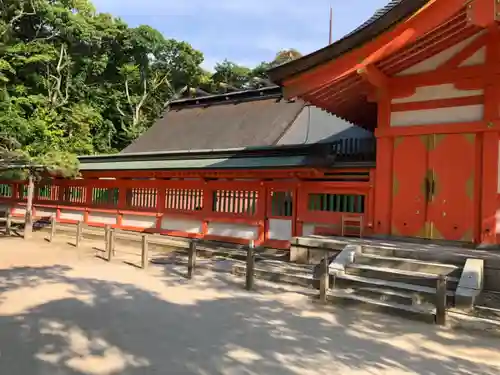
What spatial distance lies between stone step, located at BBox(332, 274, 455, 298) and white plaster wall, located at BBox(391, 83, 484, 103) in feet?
12.7

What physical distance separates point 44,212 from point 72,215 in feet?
5.22

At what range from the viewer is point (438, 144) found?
8328mm

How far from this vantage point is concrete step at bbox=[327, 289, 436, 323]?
18.7 feet

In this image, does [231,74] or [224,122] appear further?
[231,74]

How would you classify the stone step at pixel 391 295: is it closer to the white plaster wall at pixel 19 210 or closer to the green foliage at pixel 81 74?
the white plaster wall at pixel 19 210

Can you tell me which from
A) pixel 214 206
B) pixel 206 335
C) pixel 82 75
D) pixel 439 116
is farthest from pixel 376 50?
pixel 82 75

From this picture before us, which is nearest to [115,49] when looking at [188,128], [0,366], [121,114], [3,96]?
[121,114]

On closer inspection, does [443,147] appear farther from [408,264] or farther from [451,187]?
[408,264]

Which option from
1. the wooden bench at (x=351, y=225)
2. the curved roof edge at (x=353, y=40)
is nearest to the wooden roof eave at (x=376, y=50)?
the curved roof edge at (x=353, y=40)

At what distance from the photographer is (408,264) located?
6.79 metres

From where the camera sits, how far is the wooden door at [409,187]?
27.8ft

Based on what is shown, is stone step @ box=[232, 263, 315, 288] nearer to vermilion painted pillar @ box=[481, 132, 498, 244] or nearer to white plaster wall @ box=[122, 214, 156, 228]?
vermilion painted pillar @ box=[481, 132, 498, 244]

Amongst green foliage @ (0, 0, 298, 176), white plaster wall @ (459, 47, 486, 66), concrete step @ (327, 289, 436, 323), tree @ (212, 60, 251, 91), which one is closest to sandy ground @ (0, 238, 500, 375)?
concrete step @ (327, 289, 436, 323)

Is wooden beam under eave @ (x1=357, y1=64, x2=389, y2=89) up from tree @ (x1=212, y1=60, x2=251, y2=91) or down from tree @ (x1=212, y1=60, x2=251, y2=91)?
down
